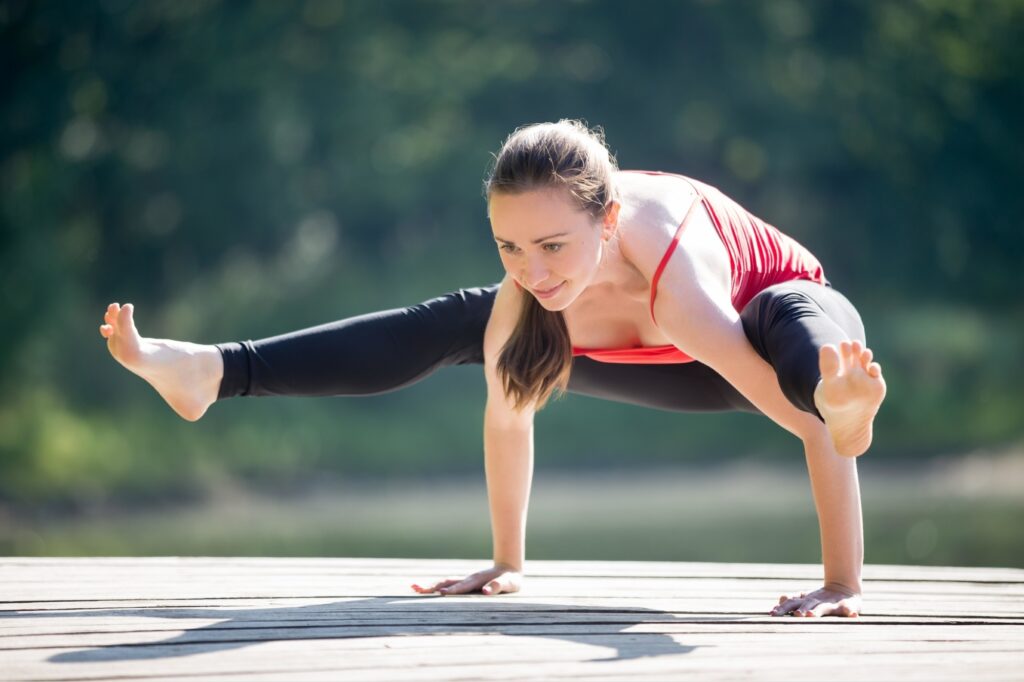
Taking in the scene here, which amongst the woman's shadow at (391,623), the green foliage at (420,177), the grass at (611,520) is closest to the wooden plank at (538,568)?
the woman's shadow at (391,623)

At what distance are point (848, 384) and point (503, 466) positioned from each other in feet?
3.05

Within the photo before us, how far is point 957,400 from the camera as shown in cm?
1409

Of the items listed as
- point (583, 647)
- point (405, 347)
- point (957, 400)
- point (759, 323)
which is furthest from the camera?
point (957, 400)

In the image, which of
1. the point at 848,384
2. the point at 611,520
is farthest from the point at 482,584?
the point at 611,520

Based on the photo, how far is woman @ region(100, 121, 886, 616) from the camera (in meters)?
2.22

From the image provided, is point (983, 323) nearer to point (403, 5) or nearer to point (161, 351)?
point (403, 5)

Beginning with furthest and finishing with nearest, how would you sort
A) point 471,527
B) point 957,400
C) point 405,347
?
point 957,400
point 471,527
point 405,347

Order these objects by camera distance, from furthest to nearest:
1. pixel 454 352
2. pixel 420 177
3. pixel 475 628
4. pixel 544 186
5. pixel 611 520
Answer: pixel 420 177 → pixel 611 520 → pixel 454 352 → pixel 544 186 → pixel 475 628

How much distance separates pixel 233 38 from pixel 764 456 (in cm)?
776

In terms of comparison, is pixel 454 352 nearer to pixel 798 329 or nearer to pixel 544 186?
pixel 544 186

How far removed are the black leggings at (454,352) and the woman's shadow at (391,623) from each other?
439 millimetres

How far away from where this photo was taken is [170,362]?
238 cm

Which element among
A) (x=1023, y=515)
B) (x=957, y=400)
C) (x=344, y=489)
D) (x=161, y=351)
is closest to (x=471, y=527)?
(x=344, y=489)

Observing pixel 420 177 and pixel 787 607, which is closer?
pixel 787 607
